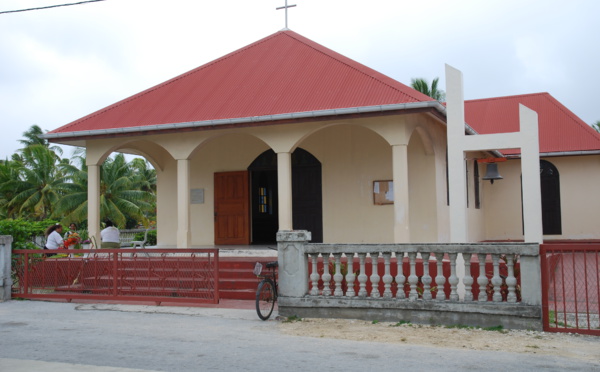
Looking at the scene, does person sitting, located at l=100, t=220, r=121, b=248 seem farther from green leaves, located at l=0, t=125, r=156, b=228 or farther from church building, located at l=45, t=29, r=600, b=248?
green leaves, located at l=0, t=125, r=156, b=228

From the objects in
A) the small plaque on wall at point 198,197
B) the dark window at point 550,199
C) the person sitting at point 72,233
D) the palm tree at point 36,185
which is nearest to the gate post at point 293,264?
the small plaque on wall at point 198,197

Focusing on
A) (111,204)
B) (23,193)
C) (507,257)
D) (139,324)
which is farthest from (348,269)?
(23,193)

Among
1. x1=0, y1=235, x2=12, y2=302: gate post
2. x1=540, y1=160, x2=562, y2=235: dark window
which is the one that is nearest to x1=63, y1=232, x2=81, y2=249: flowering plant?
x1=0, y1=235, x2=12, y2=302: gate post

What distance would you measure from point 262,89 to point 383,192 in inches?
145

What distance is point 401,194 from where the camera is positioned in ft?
39.9

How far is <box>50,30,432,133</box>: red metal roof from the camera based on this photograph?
12992 millimetres

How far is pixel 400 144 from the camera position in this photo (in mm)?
12180

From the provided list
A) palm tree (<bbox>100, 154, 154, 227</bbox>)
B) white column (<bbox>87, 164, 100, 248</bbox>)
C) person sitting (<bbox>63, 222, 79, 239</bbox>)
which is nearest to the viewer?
white column (<bbox>87, 164, 100, 248</bbox>)

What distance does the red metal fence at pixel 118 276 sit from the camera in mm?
10469

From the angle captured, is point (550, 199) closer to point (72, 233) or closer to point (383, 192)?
point (383, 192)

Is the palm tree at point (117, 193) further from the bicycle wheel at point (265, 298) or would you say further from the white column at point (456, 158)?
Answer: the white column at point (456, 158)

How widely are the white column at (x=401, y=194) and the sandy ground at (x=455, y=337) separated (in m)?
3.57

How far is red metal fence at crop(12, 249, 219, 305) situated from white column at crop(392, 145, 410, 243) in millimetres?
3604

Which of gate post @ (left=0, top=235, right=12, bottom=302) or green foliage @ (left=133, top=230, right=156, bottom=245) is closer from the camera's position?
gate post @ (left=0, top=235, right=12, bottom=302)
